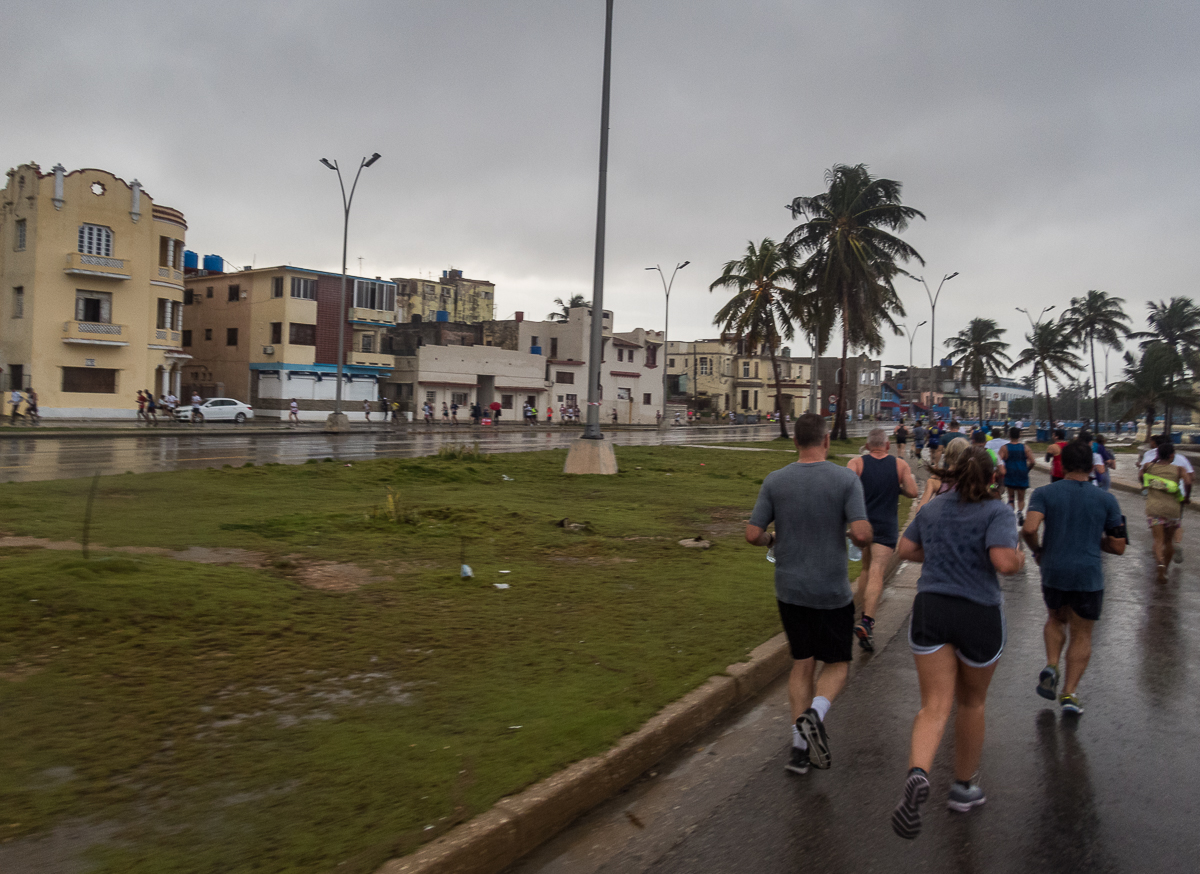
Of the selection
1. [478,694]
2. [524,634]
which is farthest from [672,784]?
[524,634]

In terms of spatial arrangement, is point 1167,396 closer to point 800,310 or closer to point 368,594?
point 800,310

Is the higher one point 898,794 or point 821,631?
point 821,631

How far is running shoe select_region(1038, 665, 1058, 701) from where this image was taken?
18.5 ft

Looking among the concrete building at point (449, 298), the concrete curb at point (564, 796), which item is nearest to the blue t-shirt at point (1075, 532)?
the concrete curb at point (564, 796)

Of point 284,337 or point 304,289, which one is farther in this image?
point 304,289

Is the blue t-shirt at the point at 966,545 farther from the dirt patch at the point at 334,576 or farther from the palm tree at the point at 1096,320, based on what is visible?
the palm tree at the point at 1096,320

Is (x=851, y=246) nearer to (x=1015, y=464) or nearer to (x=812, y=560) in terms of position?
(x=1015, y=464)

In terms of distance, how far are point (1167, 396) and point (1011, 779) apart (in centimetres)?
6489

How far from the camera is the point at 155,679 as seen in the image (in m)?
4.90

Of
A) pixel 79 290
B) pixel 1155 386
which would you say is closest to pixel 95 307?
pixel 79 290

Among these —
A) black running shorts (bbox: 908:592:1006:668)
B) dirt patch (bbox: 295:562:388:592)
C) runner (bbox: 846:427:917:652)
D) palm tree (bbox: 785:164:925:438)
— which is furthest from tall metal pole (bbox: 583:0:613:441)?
palm tree (bbox: 785:164:925:438)

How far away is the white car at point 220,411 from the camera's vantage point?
46.8 metres

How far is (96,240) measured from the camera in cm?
4634

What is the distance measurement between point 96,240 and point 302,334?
1331cm
